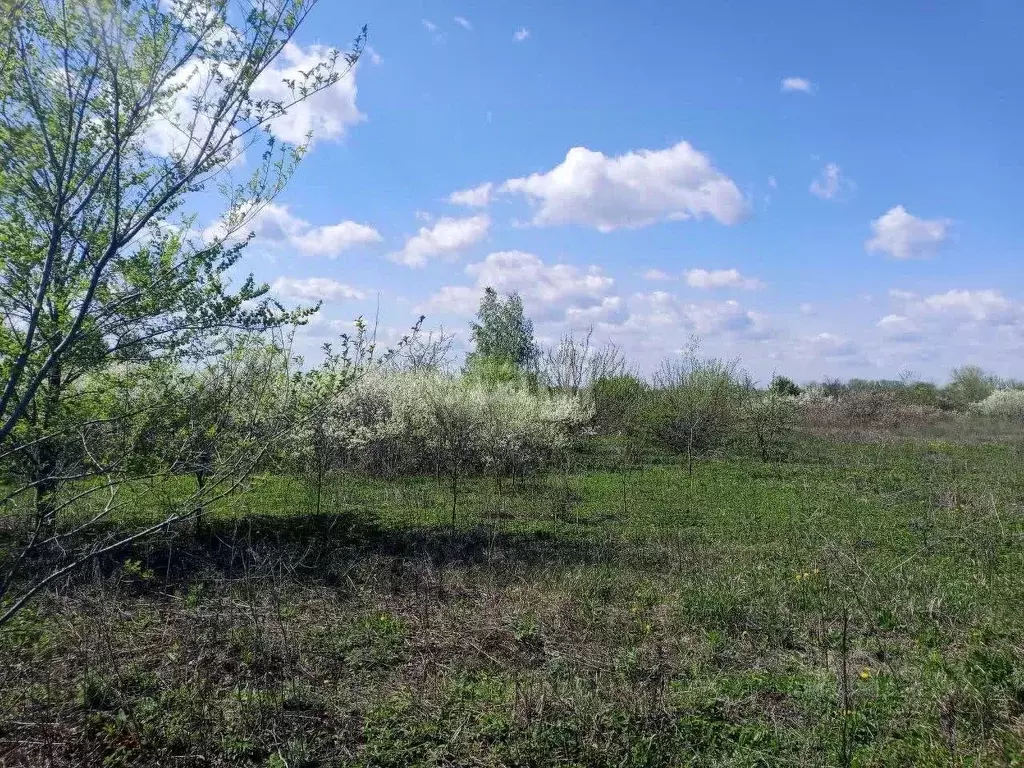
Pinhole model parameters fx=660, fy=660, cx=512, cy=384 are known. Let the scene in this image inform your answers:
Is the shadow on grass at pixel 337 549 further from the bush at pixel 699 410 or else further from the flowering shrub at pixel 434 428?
the bush at pixel 699 410

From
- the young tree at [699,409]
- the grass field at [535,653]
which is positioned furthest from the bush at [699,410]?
the grass field at [535,653]

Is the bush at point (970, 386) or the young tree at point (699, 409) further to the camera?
the bush at point (970, 386)

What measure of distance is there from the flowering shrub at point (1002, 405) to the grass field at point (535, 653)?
3118 cm

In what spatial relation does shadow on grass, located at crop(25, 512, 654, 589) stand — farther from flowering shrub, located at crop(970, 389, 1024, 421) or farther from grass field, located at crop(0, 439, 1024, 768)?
flowering shrub, located at crop(970, 389, 1024, 421)

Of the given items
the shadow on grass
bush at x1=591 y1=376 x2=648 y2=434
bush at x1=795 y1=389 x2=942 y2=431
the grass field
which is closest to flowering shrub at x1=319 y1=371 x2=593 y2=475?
the shadow on grass

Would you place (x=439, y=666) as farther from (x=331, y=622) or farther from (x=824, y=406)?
(x=824, y=406)

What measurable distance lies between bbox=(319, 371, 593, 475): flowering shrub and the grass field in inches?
181

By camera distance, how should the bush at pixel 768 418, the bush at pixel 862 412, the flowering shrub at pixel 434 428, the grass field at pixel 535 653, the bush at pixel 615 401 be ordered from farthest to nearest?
1. the bush at pixel 862 412
2. the bush at pixel 615 401
3. the bush at pixel 768 418
4. the flowering shrub at pixel 434 428
5. the grass field at pixel 535 653

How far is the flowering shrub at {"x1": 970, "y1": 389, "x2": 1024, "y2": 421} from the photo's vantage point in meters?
34.6

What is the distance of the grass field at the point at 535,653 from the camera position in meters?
3.67

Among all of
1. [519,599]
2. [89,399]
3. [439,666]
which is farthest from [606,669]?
[89,399]

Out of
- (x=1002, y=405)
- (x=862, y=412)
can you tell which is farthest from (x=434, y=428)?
(x=1002, y=405)

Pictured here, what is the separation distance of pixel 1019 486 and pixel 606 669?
12.7 m

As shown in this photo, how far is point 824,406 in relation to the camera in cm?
3588
